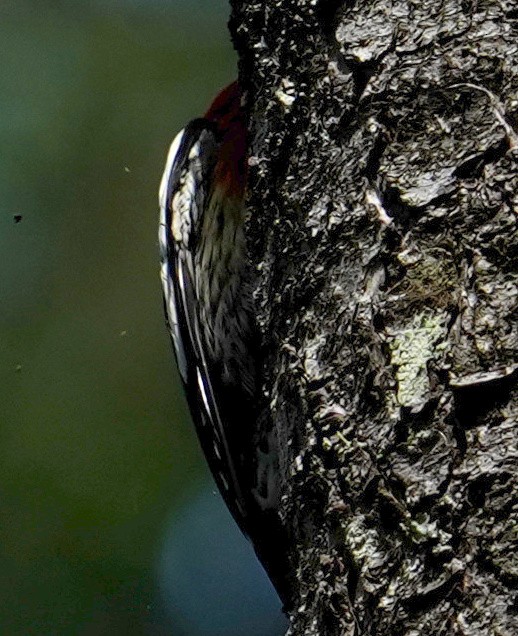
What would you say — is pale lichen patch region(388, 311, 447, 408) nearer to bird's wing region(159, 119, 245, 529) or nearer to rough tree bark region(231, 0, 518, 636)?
rough tree bark region(231, 0, 518, 636)

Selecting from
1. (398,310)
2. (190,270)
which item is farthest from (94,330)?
(398,310)

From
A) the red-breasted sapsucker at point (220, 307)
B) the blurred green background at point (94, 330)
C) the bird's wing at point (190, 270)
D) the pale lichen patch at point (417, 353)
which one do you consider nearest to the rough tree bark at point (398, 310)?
the pale lichen patch at point (417, 353)

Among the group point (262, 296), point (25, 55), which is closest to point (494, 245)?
point (262, 296)

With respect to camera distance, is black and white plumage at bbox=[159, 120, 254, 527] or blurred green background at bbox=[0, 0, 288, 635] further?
blurred green background at bbox=[0, 0, 288, 635]

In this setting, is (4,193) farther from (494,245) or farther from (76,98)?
(494,245)

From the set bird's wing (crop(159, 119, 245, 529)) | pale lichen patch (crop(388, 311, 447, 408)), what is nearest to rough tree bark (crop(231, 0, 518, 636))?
pale lichen patch (crop(388, 311, 447, 408))

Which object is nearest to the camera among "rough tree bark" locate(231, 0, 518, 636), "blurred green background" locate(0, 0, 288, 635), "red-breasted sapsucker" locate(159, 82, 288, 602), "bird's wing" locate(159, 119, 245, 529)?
"rough tree bark" locate(231, 0, 518, 636)
